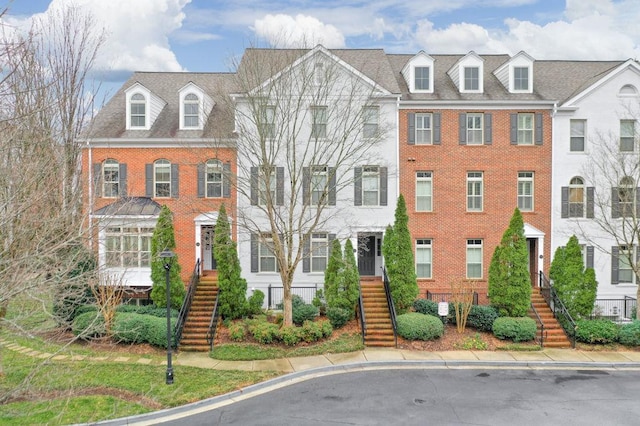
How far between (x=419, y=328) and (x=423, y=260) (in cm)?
512

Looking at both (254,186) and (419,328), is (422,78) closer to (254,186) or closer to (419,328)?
(254,186)

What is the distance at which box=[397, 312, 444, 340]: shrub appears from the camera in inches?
658

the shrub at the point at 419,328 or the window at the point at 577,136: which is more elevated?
the window at the point at 577,136

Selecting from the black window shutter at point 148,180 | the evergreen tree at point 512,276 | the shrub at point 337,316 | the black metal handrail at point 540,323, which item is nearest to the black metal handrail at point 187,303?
the black window shutter at point 148,180

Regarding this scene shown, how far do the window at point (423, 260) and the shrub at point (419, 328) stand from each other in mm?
4132

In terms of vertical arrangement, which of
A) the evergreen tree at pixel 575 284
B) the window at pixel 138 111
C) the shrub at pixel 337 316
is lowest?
the shrub at pixel 337 316

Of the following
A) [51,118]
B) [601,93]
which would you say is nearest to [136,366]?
[51,118]

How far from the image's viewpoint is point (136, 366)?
14336mm

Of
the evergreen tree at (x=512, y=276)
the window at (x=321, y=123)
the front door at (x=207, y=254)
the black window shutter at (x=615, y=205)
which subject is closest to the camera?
→ the evergreen tree at (x=512, y=276)

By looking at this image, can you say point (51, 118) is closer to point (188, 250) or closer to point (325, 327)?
point (188, 250)

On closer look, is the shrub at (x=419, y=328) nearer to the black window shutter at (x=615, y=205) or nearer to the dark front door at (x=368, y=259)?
the dark front door at (x=368, y=259)

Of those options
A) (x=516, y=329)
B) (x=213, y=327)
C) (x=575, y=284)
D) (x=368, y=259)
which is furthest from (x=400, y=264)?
(x=213, y=327)

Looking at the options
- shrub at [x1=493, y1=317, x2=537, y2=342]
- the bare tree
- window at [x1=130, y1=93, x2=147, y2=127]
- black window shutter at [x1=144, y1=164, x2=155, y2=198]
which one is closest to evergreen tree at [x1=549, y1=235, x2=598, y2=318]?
shrub at [x1=493, y1=317, x2=537, y2=342]

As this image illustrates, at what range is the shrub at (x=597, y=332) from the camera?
16750 millimetres
